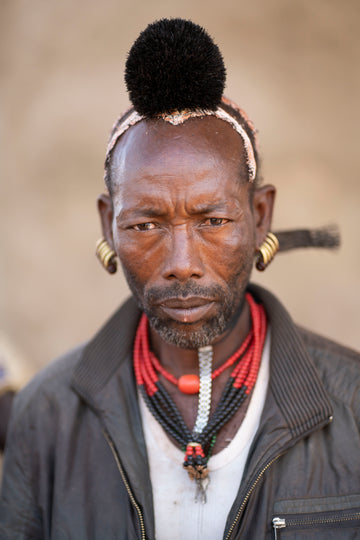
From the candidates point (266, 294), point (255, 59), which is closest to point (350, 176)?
point (255, 59)

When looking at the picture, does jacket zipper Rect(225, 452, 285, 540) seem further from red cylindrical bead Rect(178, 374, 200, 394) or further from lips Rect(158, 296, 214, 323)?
lips Rect(158, 296, 214, 323)

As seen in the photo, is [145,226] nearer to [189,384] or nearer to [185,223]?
[185,223]

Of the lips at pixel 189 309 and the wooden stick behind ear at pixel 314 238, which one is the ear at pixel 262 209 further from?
the lips at pixel 189 309

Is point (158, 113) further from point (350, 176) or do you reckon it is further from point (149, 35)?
point (350, 176)

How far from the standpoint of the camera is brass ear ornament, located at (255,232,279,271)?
227 centimetres

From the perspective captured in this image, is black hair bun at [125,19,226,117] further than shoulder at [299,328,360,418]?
No

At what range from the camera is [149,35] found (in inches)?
76.0

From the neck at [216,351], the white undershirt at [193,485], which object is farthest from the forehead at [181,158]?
the white undershirt at [193,485]

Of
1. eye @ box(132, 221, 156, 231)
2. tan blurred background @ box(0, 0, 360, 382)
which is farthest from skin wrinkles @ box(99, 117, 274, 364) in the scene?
tan blurred background @ box(0, 0, 360, 382)

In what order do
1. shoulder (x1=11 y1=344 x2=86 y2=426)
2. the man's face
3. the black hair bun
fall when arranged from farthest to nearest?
shoulder (x1=11 y1=344 x2=86 y2=426)
the man's face
the black hair bun

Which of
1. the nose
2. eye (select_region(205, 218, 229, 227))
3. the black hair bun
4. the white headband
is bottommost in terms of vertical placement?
the nose

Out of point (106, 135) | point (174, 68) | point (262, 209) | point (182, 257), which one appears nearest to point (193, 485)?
point (182, 257)

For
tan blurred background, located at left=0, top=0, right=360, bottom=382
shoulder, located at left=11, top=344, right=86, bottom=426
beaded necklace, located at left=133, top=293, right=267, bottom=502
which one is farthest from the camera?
tan blurred background, located at left=0, top=0, right=360, bottom=382

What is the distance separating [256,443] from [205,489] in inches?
10.6
